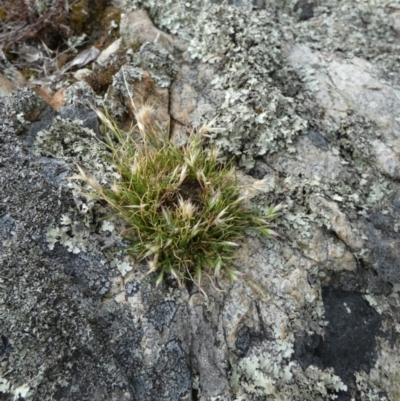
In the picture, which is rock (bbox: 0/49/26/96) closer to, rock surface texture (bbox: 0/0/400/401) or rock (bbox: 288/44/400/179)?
rock surface texture (bbox: 0/0/400/401)

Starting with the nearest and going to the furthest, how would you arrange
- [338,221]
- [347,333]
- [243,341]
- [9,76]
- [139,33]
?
[243,341], [347,333], [338,221], [9,76], [139,33]

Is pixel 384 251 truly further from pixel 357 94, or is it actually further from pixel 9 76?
pixel 9 76

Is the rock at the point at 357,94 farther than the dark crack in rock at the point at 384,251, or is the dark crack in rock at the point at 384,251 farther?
the rock at the point at 357,94

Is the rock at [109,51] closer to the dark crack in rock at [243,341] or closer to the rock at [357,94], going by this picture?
the rock at [357,94]

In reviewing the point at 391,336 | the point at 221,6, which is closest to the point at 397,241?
the point at 391,336

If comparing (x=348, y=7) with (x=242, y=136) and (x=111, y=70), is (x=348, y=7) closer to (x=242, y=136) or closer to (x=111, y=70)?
(x=242, y=136)

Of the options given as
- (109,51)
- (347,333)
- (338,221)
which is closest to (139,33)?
(109,51)

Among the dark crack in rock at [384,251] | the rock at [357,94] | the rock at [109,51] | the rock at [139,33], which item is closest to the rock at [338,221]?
the dark crack in rock at [384,251]
